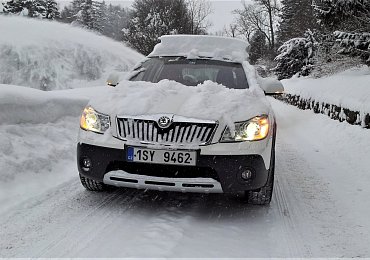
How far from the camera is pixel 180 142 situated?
3.45 meters

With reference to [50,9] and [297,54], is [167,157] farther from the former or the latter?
[50,9]

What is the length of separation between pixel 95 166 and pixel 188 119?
3.09 feet

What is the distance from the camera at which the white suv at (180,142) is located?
3453 millimetres

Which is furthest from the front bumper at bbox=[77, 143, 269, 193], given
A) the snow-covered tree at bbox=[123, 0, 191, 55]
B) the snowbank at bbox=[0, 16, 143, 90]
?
the snow-covered tree at bbox=[123, 0, 191, 55]

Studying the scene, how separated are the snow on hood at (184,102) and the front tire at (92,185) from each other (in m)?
0.75

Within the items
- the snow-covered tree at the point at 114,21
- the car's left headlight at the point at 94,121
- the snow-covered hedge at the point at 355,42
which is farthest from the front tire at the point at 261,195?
the snow-covered tree at the point at 114,21

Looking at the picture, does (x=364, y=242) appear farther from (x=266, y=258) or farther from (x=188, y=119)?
(x=188, y=119)

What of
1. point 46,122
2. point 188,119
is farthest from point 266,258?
point 46,122

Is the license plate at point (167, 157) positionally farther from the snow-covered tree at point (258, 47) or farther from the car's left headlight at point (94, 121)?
the snow-covered tree at point (258, 47)

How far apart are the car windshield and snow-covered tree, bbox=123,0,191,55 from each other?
30227 millimetres

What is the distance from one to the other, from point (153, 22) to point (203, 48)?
3192cm

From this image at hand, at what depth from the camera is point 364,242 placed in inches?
127

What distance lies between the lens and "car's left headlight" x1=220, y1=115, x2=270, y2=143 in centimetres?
350

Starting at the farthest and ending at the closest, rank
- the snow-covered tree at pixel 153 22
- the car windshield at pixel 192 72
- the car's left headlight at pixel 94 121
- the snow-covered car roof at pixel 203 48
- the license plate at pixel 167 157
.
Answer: the snow-covered tree at pixel 153 22, the snow-covered car roof at pixel 203 48, the car windshield at pixel 192 72, the car's left headlight at pixel 94 121, the license plate at pixel 167 157
